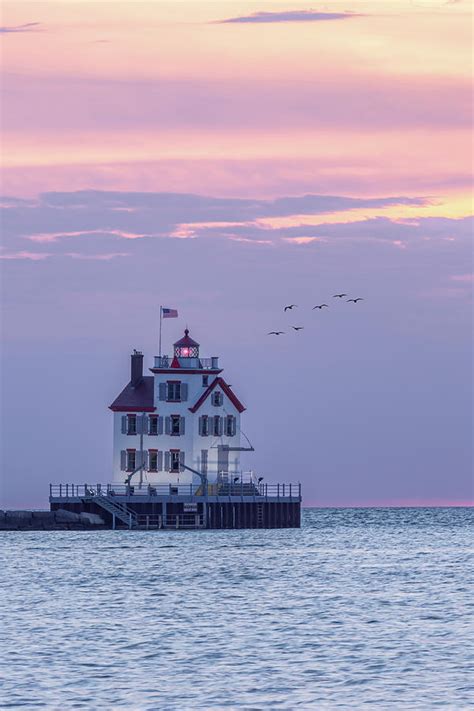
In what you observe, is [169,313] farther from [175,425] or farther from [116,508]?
[116,508]

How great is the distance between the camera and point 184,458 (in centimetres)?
11581

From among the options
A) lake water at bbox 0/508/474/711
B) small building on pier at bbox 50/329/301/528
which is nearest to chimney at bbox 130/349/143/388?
small building on pier at bbox 50/329/301/528

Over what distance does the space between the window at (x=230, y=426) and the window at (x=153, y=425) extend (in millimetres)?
5216

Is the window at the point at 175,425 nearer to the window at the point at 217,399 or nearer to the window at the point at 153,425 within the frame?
the window at the point at 153,425

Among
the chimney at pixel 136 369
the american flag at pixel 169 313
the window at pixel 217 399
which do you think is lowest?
the window at pixel 217 399

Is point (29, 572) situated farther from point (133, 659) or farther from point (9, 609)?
point (133, 659)

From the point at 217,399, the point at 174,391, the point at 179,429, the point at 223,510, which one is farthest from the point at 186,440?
the point at 223,510

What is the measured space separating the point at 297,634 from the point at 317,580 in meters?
23.1

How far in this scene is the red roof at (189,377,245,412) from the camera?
382 feet

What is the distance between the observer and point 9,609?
56.7 m

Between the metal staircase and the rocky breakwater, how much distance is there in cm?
109

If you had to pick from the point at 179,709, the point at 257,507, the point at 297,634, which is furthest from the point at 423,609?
the point at 257,507

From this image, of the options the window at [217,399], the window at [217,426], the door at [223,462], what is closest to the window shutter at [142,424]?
the window at [217,426]

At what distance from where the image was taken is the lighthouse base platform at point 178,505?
11175cm
